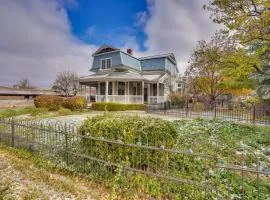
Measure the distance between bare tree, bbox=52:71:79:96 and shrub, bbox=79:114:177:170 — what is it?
147 feet

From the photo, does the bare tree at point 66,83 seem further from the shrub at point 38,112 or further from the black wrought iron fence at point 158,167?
the black wrought iron fence at point 158,167

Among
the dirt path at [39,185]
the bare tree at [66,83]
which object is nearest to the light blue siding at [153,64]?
the dirt path at [39,185]

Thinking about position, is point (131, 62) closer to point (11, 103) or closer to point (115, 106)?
point (115, 106)

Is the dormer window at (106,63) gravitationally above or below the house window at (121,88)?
above

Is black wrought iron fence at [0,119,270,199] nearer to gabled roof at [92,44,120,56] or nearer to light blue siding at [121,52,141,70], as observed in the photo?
light blue siding at [121,52,141,70]

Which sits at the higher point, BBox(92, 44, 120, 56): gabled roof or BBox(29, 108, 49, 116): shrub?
BBox(92, 44, 120, 56): gabled roof

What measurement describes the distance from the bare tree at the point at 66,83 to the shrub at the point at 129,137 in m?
44.9

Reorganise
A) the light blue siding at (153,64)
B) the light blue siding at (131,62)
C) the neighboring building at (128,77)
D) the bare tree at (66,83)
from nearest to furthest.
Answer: the neighboring building at (128,77)
the light blue siding at (131,62)
the light blue siding at (153,64)
the bare tree at (66,83)

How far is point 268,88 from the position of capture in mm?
12898

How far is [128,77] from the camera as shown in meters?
20.4

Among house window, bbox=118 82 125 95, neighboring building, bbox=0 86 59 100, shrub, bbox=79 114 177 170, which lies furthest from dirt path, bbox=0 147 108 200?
neighboring building, bbox=0 86 59 100

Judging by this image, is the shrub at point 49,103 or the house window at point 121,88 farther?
the house window at point 121,88

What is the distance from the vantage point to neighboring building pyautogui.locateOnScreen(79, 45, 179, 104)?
21016 millimetres

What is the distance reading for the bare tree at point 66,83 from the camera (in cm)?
4666
